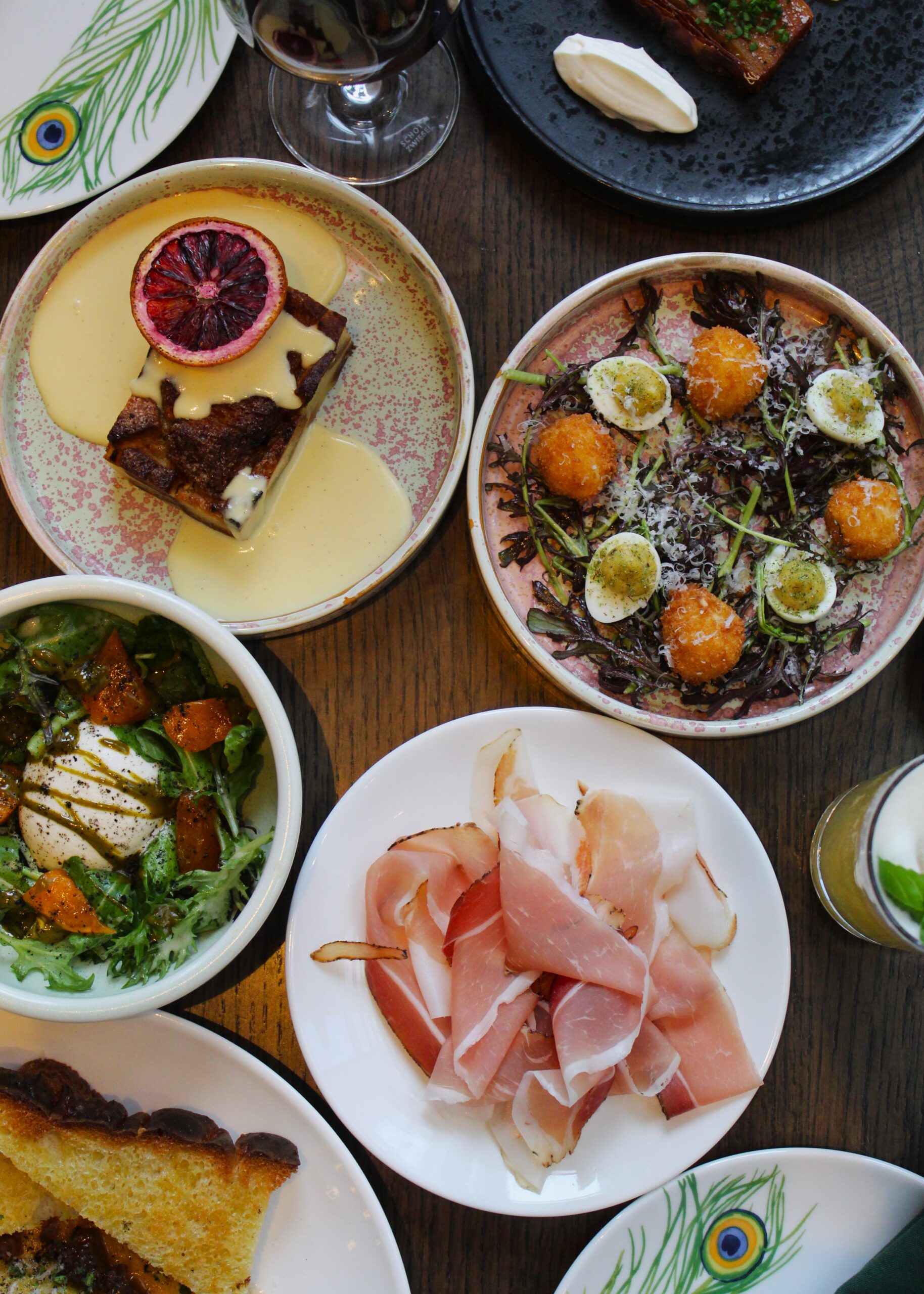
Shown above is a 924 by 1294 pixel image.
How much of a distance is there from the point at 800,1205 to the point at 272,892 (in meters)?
1.12

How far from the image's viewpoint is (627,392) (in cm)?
165

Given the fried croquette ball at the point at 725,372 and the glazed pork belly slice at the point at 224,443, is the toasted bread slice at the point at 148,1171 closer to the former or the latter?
the glazed pork belly slice at the point at 224,443

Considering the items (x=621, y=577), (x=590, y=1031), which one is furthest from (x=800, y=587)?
(x=590, y=1031)

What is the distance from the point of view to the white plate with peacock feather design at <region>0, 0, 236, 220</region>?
67.8 inches

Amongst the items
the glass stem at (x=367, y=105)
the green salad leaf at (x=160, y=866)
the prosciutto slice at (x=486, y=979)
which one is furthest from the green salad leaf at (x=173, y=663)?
the glass stem at (x=367, y=105)

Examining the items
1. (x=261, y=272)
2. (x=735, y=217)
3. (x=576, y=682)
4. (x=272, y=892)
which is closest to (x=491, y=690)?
(x=576, y=682)

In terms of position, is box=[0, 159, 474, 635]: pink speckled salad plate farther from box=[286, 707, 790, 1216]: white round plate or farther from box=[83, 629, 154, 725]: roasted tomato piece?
box=[286, 707, 790, 1216]: white round plate

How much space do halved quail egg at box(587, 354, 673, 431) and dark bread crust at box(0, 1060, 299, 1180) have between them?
1389 millimetres

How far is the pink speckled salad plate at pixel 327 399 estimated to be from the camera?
165cm

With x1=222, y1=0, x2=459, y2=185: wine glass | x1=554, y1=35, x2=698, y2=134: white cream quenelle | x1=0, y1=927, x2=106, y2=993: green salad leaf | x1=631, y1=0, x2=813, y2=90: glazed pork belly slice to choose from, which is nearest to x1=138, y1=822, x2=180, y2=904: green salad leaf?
x1=0, y1=927, x2=106, y2=993: green salad leaf

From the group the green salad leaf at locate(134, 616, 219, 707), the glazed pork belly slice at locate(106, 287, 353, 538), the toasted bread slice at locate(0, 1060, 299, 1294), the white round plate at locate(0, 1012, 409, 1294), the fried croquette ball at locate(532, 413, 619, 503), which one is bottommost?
the toasted bread slice at locate(0, 1060, 299, 1294)

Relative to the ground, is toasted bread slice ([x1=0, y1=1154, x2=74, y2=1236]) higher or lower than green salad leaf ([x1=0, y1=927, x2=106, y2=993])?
lower

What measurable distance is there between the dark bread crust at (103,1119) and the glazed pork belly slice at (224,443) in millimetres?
1009

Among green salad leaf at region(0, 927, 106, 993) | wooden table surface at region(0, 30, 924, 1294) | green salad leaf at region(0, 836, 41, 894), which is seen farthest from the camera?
wooden table surface at region(0, 30, 924, 1294)
